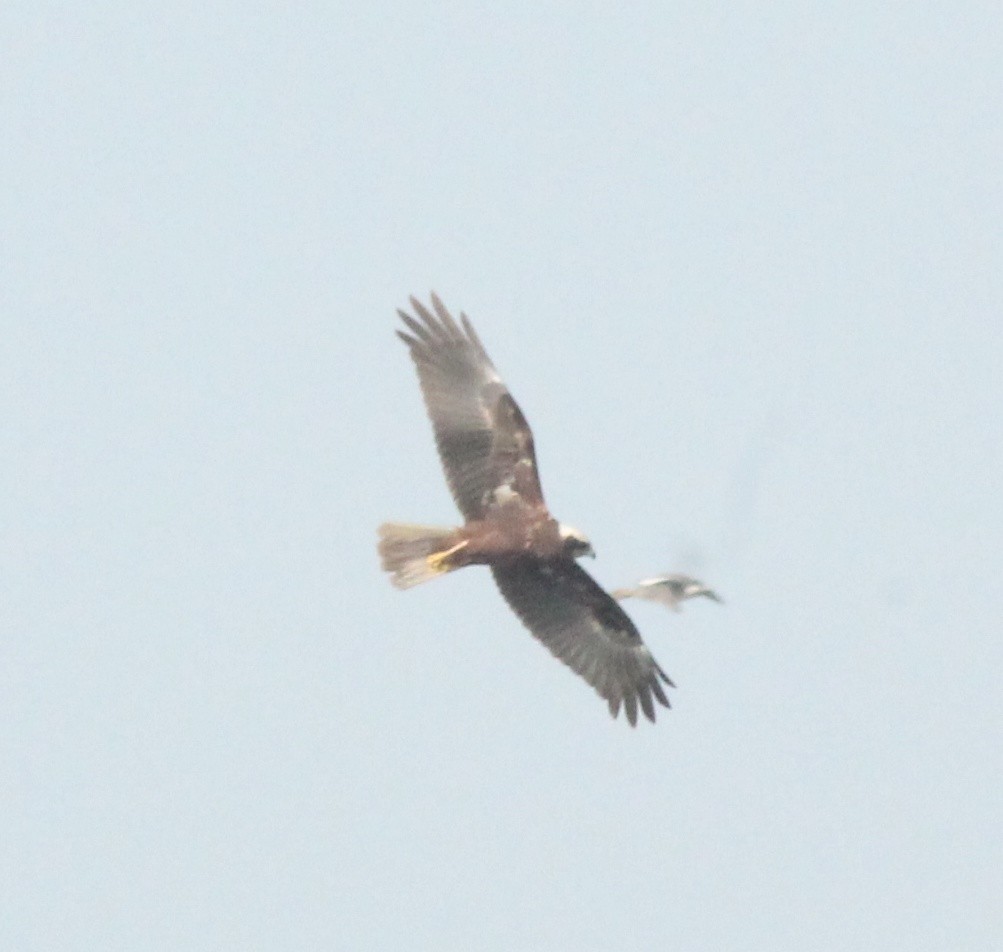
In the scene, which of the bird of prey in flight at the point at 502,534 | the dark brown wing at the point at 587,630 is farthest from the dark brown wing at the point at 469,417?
the dark brown wing at the point at 587,630

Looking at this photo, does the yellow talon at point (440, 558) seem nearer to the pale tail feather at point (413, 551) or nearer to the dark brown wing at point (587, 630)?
→ the pale tail feather at point (413, 551)

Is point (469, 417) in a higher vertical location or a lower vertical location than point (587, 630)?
higher

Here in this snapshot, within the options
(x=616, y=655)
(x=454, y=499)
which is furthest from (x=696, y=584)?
(x=454, y=499)

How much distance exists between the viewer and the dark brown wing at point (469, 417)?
21.3m

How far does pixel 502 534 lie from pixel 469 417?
Result: 0.99 meters

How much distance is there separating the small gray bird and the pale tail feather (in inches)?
88.5

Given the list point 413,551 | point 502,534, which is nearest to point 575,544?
point 502,534

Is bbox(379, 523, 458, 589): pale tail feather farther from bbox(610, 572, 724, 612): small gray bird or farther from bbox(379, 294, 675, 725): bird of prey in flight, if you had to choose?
bbox(610, 572, 724, 612): small gray bird

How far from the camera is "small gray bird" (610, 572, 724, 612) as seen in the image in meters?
23.2

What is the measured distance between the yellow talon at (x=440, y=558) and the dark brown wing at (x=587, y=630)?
1.62ft

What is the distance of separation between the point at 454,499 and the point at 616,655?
208cm

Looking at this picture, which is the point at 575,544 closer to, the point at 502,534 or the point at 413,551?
the point at 502,534

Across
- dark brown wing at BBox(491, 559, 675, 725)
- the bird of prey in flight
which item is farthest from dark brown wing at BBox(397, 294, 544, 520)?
dark brown wing at BBox(491, 559, 675, 725)

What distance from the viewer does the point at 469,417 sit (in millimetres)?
21672
